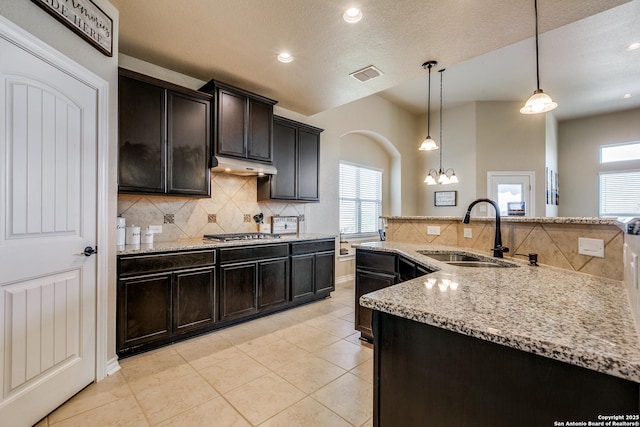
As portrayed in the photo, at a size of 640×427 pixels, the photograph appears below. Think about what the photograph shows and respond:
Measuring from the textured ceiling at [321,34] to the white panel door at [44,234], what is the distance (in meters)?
0.92

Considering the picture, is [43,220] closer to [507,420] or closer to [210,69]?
[210,69]

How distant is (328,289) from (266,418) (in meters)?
2.43

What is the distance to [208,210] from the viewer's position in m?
3.52

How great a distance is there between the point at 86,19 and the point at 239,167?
1.68 m

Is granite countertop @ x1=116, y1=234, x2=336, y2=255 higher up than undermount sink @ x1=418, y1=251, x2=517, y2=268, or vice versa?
granite countertop @ x1=116, y1=234, x2=336, y2=255

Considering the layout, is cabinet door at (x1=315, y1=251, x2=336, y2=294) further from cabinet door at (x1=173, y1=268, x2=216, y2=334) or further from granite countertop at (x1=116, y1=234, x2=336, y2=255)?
cabinet door at (x1=173, y1=268, x2=216, y2=334)

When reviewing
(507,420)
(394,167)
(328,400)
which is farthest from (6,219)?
(394,167)

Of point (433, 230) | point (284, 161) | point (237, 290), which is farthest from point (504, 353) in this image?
point (284, 161)

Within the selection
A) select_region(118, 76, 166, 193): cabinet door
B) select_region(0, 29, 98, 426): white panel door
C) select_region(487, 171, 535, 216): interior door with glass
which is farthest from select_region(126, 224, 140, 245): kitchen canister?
select_region(487, 171, 535, 216): interior door with glass

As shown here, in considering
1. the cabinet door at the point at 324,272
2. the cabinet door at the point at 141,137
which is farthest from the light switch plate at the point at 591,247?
the cabinet door at the point at 141,137

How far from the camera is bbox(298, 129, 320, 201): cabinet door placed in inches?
163

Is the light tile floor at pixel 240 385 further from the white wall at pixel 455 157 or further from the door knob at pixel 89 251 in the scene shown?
the white wall at pixel 455 157

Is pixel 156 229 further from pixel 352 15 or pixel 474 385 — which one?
pixel 474 385

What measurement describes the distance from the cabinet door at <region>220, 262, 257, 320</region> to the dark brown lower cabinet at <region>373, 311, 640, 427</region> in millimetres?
2190
